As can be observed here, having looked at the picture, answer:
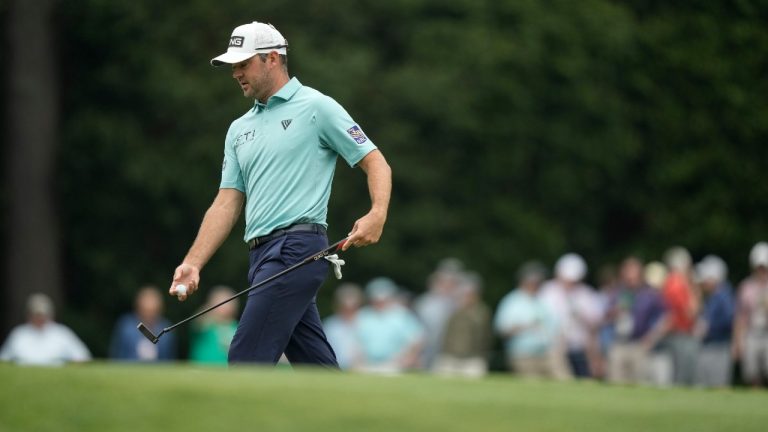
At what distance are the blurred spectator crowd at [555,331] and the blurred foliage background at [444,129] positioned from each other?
606 centimetres

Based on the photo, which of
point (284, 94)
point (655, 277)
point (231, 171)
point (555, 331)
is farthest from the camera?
point (555, 331)

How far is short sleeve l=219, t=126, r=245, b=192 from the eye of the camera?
8727 millimetres

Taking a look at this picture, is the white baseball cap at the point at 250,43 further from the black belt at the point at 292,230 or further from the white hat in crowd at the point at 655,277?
the white hat in crowd at the point at 655,277

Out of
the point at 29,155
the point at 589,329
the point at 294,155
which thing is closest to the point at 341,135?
the point at 294,155

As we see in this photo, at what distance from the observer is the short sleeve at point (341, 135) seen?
8.40 meters

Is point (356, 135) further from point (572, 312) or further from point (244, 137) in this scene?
point (572, 312)

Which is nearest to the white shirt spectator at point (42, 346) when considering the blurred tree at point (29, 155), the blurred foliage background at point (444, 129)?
the blurred tree at point (29, 155)

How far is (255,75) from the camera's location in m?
8.63

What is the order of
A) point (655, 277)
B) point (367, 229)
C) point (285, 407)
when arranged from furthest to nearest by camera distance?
point (655, 277) < point (367, 229) < point (285, 407)

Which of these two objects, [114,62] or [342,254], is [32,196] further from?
[342,254]

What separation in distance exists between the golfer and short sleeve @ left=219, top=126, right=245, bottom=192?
0.21 feet

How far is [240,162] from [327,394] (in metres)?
2.37

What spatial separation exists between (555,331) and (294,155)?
39.6 feet

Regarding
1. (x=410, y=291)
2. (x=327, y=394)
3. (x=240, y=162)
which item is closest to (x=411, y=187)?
(x=410, y=291)
